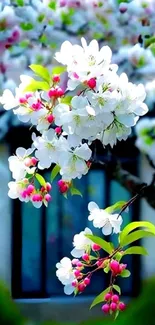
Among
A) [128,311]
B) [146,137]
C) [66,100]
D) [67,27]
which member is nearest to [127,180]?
[146,137]

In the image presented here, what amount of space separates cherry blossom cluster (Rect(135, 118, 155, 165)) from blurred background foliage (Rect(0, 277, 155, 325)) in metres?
0.46

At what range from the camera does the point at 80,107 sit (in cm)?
86

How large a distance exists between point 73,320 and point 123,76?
1580mm

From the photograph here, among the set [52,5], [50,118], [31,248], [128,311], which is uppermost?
[52,5]

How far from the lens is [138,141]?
2.21 metres

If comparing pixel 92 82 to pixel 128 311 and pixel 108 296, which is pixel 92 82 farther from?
pixel 128 311

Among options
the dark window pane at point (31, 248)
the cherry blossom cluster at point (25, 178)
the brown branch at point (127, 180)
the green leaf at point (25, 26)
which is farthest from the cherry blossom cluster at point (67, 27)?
the cherry blossom cluster at point (25, 178)

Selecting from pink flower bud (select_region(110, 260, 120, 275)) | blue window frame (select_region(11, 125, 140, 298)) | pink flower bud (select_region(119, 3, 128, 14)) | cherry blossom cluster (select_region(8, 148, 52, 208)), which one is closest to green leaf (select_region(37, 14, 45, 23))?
pink flower bud (select_region(119, 3, 128, 14))

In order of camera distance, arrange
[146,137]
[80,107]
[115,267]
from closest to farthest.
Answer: [80,107], [115,267], [146,137]

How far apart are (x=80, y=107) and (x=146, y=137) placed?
139cm

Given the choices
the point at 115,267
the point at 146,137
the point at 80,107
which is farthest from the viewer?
the point at 146,137

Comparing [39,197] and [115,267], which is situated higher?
[39,197]

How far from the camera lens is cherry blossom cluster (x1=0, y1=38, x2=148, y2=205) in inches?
33.5

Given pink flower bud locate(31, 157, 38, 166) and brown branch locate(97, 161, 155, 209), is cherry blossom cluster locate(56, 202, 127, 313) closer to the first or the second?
pink flower bud locate(31, 157, 38, 166)
